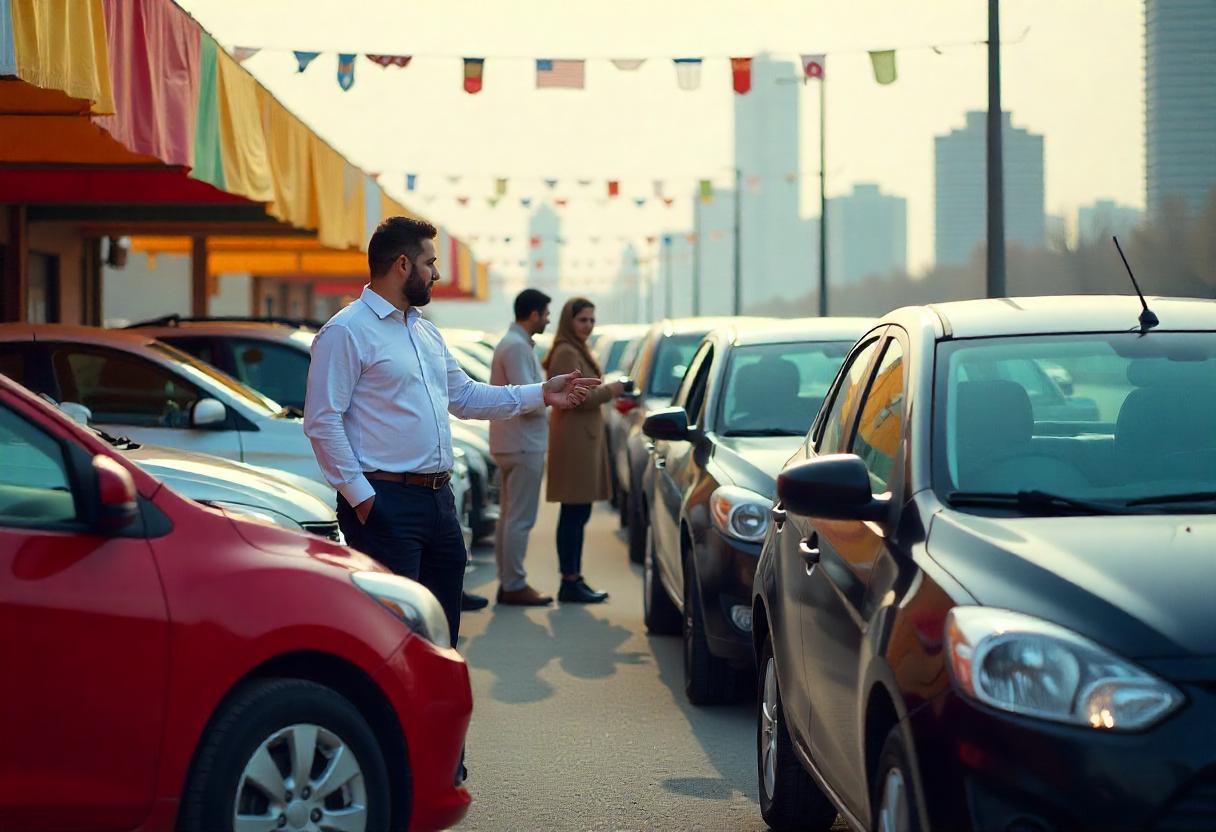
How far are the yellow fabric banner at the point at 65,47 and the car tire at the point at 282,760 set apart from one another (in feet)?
13.8

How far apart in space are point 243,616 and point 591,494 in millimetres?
7371

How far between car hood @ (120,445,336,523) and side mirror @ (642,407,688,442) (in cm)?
160

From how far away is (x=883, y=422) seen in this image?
515 cm

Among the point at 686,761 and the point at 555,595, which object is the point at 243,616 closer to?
the point at 686,761

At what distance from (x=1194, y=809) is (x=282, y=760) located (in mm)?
2294

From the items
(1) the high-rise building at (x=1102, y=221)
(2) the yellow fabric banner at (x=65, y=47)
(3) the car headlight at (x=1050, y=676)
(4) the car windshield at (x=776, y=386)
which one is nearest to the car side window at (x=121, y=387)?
(2) the yellow fabric banner at (x=65, y=47)

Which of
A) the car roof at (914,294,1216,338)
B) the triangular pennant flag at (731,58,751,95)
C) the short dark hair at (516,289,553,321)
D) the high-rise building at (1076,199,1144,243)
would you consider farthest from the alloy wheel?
the high-rise building at (1076,199,1144,243)

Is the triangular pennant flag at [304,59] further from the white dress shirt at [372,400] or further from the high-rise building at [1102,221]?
the high-rise building at [1102,221]

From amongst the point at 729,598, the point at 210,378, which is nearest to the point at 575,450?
the point at 210,378

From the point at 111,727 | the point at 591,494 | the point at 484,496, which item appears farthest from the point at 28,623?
the point at 484,496

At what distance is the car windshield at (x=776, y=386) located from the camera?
965 centimetres

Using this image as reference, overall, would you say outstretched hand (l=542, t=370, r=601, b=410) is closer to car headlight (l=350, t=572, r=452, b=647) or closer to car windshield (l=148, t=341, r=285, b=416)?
car headlight (l=350, t=572, r=452, b=647)

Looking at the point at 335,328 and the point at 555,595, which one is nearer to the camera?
the point at 335,328

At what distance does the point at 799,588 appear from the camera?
17.7 ft
